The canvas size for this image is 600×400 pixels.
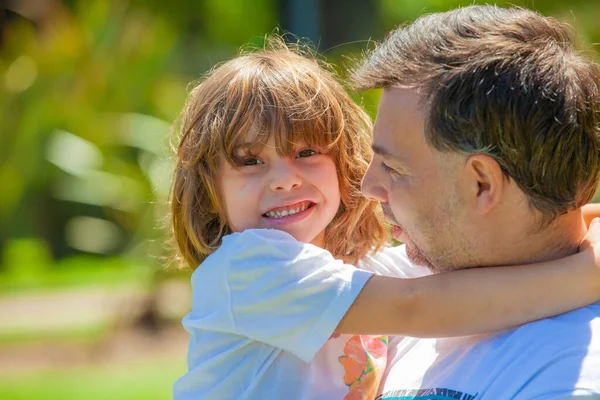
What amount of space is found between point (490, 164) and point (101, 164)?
7.64 metres

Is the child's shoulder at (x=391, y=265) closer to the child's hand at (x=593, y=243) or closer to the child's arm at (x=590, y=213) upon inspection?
the child's arm at (x=590, y=213)

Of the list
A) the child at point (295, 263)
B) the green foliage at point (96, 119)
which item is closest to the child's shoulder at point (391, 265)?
the child at point (295, 263)

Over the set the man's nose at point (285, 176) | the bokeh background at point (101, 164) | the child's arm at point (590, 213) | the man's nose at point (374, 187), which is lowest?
the child's arm at point (590, 213)

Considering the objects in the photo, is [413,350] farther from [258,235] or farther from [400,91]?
[400,91]

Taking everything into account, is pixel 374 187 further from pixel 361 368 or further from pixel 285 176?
pixel 361 368

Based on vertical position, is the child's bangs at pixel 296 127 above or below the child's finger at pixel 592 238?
above

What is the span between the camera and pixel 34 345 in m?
7.99

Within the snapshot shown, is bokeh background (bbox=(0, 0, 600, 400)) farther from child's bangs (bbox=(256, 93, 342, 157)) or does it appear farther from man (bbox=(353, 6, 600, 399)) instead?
man (bbox=(353, 6, 600, 399))

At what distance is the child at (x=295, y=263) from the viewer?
7.75 ft

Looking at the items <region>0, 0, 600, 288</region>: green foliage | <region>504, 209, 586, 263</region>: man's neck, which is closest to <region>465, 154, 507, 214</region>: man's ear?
<region>504, 209, 586, 263</region>: man's neck

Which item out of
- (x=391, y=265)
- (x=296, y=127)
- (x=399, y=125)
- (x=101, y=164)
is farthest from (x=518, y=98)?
(x=101, y=164)

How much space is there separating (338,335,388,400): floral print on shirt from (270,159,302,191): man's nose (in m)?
0.48

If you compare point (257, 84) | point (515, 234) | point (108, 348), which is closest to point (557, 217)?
point (515, 234)

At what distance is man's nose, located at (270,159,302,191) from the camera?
2672mm
